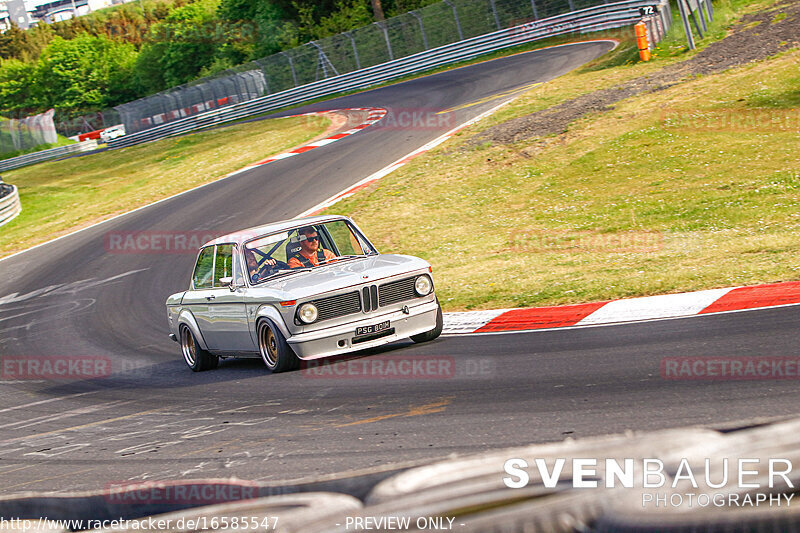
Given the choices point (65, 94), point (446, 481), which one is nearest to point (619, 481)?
point (446, 481)

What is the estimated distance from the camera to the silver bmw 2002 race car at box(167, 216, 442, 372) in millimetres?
8281

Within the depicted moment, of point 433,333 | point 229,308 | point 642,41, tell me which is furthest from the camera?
point 642,41

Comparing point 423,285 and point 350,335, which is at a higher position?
point 423,285

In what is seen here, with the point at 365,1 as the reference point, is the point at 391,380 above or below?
below

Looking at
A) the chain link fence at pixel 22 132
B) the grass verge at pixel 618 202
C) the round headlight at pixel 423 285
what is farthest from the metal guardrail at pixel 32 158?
the round headlight at pixel 423 285

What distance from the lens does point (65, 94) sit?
93.9 m

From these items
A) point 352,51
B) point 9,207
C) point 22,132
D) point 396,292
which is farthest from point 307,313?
point 22,132

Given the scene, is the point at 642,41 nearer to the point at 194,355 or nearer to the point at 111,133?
the point at 194,355

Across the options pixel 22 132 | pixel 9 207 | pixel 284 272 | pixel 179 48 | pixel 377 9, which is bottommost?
pixel 284 272

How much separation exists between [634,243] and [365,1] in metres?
47.6

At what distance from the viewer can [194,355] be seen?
1010 cm

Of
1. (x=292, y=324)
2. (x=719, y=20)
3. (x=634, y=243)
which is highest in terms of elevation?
(x=719, y=20)

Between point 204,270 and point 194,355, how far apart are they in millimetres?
999

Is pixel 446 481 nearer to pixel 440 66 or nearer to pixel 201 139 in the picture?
pixel 201 139
